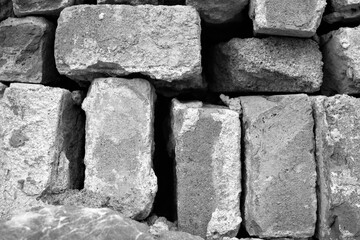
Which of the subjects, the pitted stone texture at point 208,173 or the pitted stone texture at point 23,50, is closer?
the pitted stone texture at point 208,173

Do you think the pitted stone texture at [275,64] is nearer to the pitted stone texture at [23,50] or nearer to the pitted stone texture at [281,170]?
the pitted stone texture at [281,170]

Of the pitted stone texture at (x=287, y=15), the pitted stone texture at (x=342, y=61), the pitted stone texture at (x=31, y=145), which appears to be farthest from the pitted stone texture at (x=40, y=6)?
the pitted stone texture at (x=342, y=61)

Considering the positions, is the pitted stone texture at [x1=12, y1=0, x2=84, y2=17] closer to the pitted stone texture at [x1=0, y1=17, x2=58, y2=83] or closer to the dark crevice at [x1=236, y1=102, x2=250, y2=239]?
the pitted stone texture at [x1=0, y1=17, x2=58, y2=83]

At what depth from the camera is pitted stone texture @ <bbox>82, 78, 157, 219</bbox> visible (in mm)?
2227

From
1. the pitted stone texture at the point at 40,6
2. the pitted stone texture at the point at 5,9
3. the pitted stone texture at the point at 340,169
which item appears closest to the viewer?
the pitted stone texture at the point at 340,169

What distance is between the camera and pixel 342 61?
8.03ft

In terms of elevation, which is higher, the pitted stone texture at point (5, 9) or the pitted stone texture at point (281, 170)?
the pitted stone texture at point (5, 9)

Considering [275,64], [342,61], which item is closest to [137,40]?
[275,64]

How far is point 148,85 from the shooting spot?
2.34m

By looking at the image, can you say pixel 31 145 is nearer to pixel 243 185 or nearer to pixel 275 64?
pixel 243 185

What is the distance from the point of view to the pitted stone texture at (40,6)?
244cm

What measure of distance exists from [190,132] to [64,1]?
987mm

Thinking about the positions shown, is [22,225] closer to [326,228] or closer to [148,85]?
[148,85]

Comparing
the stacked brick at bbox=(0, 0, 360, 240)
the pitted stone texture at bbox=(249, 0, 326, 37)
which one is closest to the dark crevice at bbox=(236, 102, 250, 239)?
the stacked brick at bbox=(0, 0, 360, 240)
